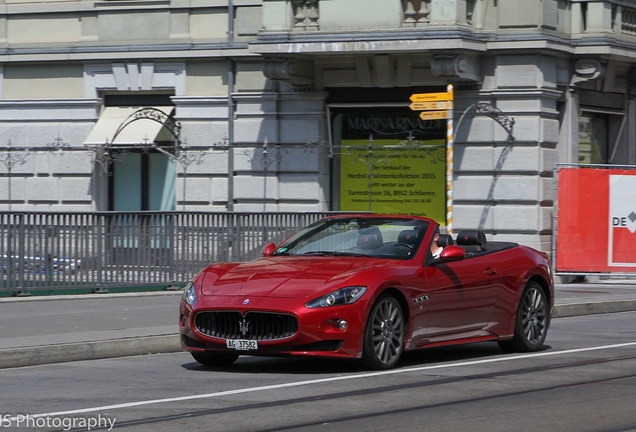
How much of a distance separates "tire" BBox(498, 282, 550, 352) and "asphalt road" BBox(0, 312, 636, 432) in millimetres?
170

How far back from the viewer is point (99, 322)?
13.8 metres

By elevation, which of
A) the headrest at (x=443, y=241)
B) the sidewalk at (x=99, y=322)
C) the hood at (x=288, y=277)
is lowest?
the sidewalk at (x=99, y=322)

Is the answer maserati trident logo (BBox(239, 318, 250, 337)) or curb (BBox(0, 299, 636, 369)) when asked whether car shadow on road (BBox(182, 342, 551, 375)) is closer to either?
maserati trident logo (BBox(239, 318, 250, 337))

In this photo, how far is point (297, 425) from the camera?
7402 millimetres

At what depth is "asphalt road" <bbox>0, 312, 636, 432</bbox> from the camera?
24.8 ft

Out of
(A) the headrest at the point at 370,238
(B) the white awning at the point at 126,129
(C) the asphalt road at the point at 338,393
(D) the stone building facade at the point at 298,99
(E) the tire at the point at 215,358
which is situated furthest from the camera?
(B) the white awning at the point at 126,129

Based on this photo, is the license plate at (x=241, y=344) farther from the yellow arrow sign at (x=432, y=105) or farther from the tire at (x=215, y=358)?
the yellow arrow sign at (x=432, y=105)

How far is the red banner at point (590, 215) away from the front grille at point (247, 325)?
44.7ft

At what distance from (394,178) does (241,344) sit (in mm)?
14397

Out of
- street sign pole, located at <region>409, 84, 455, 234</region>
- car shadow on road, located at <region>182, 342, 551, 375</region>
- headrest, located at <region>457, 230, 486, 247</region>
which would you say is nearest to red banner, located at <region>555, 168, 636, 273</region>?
street sign pole, located at <region>409, 84, 455, 234</region>

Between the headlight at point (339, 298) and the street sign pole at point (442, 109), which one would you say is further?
the street sign pole at point (442, 109)

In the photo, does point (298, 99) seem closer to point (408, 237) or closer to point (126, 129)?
point (126, 129)

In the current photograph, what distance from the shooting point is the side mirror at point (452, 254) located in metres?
10.6

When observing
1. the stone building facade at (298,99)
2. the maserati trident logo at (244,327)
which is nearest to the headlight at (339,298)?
the maserati trident logo at (244,327)
